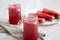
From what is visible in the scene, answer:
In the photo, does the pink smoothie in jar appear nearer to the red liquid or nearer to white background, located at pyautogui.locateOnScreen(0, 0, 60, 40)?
the red liquid

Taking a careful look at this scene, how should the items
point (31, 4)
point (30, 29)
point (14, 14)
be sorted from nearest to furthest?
1. point (30, 29)
2. point (14, 14)
3. point (31, 4)

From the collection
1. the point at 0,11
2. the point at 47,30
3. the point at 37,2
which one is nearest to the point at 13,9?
the point at 47,30

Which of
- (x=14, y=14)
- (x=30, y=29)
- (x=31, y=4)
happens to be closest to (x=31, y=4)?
(x=31, y=4)

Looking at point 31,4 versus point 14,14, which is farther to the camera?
point 31,4

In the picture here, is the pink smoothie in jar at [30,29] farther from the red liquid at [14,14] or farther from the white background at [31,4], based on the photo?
the white background at [31,4]

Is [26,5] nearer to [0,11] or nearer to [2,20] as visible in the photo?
[0,11]

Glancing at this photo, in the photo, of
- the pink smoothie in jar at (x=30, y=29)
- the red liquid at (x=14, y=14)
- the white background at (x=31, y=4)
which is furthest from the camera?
the white background at (x=31, y=4)

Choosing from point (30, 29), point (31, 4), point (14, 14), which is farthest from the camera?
point (31, 4)

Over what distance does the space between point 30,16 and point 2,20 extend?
313 mm

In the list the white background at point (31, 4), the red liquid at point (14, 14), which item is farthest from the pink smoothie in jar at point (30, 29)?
the white background at point (31, 4)

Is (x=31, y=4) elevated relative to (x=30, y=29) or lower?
elevated

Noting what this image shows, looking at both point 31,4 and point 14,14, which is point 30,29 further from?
point 31,4

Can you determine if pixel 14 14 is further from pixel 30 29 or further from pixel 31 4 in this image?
pixel 31 4

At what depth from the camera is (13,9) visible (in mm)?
1072
